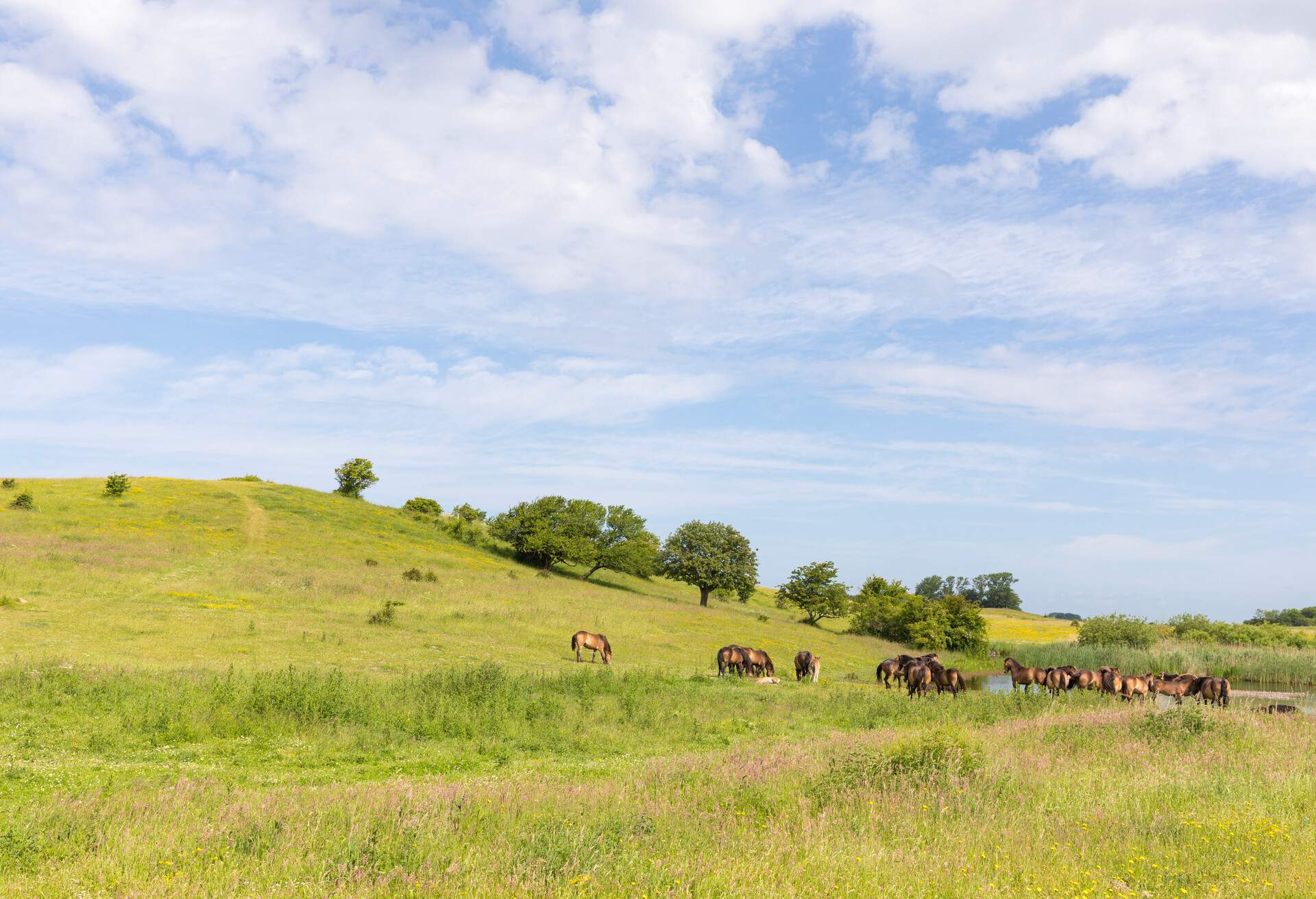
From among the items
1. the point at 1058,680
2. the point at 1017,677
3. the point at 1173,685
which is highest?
the point at 1173,685

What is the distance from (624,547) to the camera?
79125mm

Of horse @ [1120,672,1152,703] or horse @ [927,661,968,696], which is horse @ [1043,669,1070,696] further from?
horse @ [927,661,968,696]

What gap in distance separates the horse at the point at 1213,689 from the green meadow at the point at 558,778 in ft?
29.8

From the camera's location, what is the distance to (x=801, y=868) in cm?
697

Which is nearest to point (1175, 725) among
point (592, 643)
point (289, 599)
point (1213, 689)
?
point (1213, 689)

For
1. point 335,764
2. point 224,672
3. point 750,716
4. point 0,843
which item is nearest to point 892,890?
point 0,843

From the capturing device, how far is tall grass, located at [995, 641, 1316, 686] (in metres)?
46.1

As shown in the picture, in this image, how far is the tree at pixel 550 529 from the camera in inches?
3009

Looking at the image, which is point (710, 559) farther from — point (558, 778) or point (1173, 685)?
point (558, 778)

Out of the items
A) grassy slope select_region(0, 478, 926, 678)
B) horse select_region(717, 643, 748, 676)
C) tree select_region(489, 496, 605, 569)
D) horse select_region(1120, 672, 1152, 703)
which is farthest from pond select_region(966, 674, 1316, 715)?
tree select_region(489, 496, 605, 569)

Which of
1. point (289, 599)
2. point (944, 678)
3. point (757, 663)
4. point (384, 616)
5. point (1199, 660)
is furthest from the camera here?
point (1199, 660)

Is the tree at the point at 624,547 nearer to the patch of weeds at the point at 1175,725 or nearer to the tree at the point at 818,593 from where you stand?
the tree at the point at 818,593

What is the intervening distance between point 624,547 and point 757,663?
148ft

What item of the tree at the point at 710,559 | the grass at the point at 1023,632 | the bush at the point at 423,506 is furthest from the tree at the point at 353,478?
the grass at the point at 1023,632
